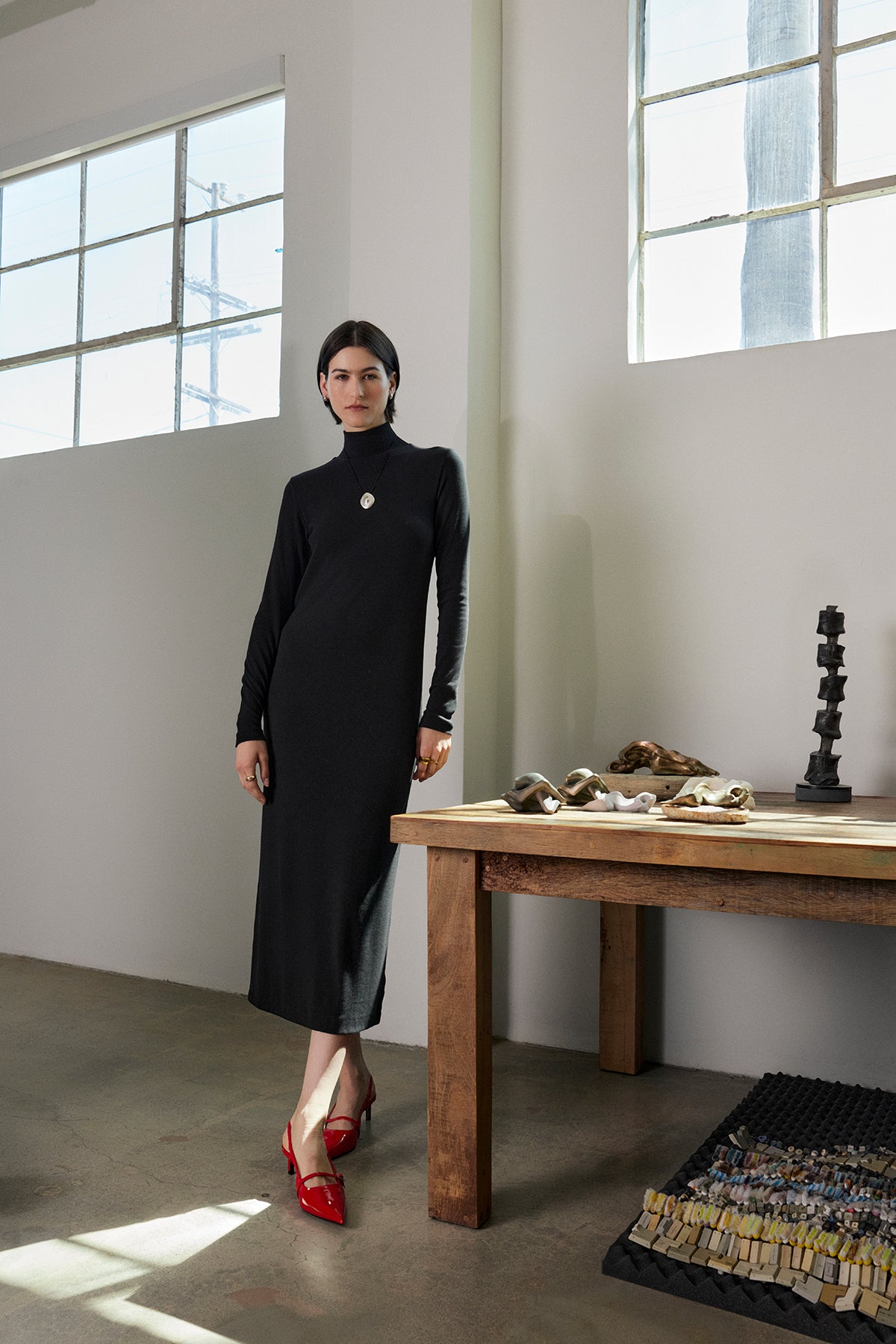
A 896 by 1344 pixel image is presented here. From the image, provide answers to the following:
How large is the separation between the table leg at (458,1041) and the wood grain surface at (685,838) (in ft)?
0.21

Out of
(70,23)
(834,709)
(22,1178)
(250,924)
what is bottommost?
(22,1178)

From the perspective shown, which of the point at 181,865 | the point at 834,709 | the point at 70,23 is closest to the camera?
the point at 834,709

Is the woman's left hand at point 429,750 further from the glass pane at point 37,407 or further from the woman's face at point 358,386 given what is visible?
the glass pane at point 37,407

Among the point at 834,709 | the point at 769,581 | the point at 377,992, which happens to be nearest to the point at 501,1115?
the point at 377,992

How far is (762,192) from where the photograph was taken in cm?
265

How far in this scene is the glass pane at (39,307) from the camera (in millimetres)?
3811

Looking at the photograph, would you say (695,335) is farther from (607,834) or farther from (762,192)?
(607,834)

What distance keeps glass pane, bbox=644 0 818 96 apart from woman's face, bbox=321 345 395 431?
139 cm

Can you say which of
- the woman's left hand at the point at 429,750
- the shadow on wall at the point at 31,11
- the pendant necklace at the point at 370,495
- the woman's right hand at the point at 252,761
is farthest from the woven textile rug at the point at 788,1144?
the shadow on wall at the point at 31,11

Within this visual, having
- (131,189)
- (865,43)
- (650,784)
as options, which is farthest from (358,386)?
(131,189)

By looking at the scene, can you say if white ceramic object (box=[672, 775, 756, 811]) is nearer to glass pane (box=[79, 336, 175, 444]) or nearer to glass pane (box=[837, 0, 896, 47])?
glass pane (box=[837, 0, 896, 47])

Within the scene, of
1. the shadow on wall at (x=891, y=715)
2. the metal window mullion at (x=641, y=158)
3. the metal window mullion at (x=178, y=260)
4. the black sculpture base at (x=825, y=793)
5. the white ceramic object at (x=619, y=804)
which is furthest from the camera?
the metal window mullion at (x=178, y=260)

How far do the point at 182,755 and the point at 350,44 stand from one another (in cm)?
218

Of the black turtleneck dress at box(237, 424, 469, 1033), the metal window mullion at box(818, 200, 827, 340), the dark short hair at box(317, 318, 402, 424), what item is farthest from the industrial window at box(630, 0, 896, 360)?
the black turtleneck dress at box(237, 424, 469, 1033)
